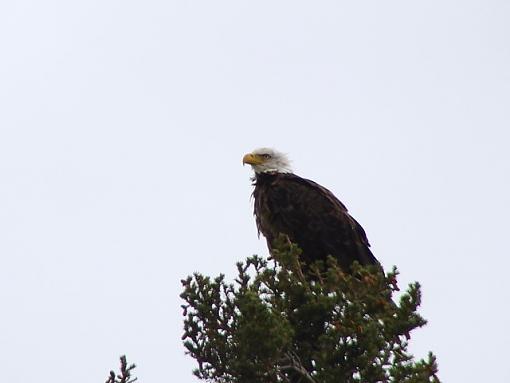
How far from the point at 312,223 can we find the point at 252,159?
1.37 metres

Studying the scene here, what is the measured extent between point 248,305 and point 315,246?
3.96 metres

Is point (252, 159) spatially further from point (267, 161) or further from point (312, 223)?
point (312, 223)

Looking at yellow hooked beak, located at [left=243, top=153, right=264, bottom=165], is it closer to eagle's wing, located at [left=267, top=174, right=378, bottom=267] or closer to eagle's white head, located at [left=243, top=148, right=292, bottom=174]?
eagle's white head, located at [left=243, top=148, right=292, bottom=174]

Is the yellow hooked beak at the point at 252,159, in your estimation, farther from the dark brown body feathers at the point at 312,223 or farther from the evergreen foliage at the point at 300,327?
the evergreen foliage at the point at 300,327

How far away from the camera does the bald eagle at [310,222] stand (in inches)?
355

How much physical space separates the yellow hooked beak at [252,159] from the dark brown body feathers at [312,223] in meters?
0.66

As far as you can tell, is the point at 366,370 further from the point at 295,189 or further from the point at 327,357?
the point at 295,189

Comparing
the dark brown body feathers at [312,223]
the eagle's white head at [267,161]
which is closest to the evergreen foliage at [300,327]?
the dark brown body feathers at [312,223]

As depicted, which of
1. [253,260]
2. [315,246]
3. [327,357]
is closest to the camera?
[327,357]

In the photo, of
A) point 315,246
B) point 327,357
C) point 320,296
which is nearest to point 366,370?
point 327,357

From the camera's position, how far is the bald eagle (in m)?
9.02

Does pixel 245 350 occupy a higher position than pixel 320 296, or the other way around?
pixel 320 296

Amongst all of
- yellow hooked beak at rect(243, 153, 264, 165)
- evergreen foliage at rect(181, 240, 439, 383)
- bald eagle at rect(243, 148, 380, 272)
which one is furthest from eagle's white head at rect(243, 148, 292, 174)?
evergreen foliage at rect(181, 240, 439, 383)

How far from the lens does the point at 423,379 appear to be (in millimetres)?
5332
